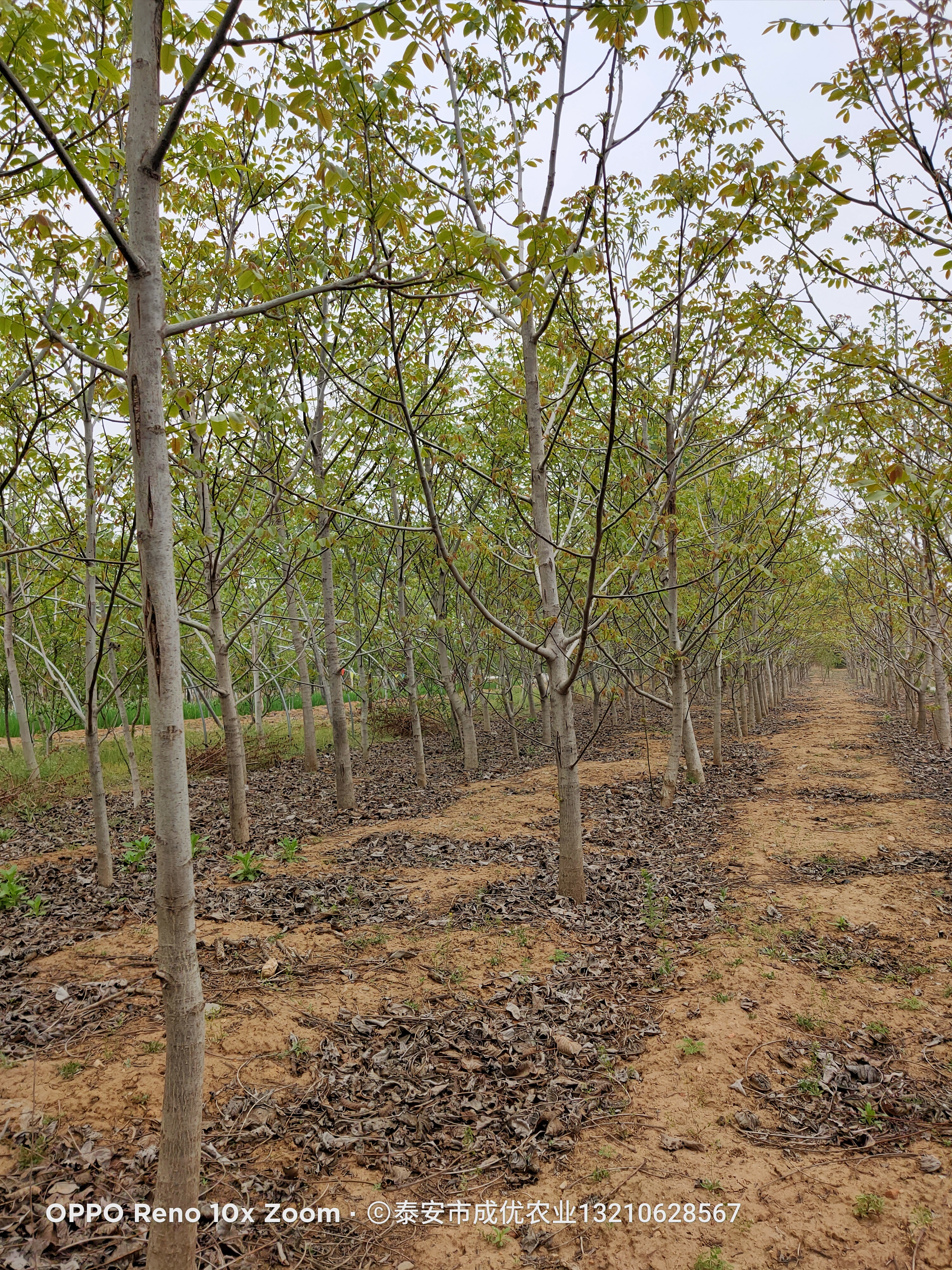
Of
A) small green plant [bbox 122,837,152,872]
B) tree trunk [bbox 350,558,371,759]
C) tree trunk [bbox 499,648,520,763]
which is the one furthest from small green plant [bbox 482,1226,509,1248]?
tree trunk [bbox 499,648,520,763]

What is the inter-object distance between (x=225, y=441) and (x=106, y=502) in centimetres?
186

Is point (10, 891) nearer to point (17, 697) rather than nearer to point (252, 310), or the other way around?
point (252, 310)

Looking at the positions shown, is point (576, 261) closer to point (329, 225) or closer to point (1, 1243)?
point (329, 225)

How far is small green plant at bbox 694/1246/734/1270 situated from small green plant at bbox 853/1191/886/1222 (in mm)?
638

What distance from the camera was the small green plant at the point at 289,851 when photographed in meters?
8.16

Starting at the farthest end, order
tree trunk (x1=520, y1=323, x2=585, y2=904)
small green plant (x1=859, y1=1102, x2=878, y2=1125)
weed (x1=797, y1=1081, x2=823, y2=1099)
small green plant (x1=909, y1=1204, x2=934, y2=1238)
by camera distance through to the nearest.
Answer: tree trunk (x1=520, y1=323, x2=585, y2=904) < weed (x1=797, y1=1081, x2=823, y2=1099) < small green plant (x1=859, y1=1102, x2=878, y2=1125) < small green plant (x1=909, y1=1204, x2=934, y2=1238)

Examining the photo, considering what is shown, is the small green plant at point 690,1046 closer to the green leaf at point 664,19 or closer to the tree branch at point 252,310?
the tree branch at point 252,310

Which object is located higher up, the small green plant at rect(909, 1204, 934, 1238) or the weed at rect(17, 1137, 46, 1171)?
the weed at rect(17, 1137, 46, 1171)

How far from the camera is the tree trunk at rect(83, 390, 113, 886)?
603 centimetres

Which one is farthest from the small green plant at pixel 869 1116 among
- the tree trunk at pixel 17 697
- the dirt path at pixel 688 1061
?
the tree trunk at pixel 17 697

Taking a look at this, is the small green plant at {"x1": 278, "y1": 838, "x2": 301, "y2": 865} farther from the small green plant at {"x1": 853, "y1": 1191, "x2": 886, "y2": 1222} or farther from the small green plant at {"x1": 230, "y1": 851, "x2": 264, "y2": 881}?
the small green plant at {"x1": 853, "y1": 1191, "x2": 886, "y2": 1222}

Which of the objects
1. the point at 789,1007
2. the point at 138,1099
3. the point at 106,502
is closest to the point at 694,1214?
the point at 789,1007

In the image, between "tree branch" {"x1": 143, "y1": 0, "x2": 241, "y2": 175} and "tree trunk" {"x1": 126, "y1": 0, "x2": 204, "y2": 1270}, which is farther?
"tree trunk" {"x1": 126, "y1": 0, "x2": 204, "y2": 1270}

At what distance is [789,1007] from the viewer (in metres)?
4.66
